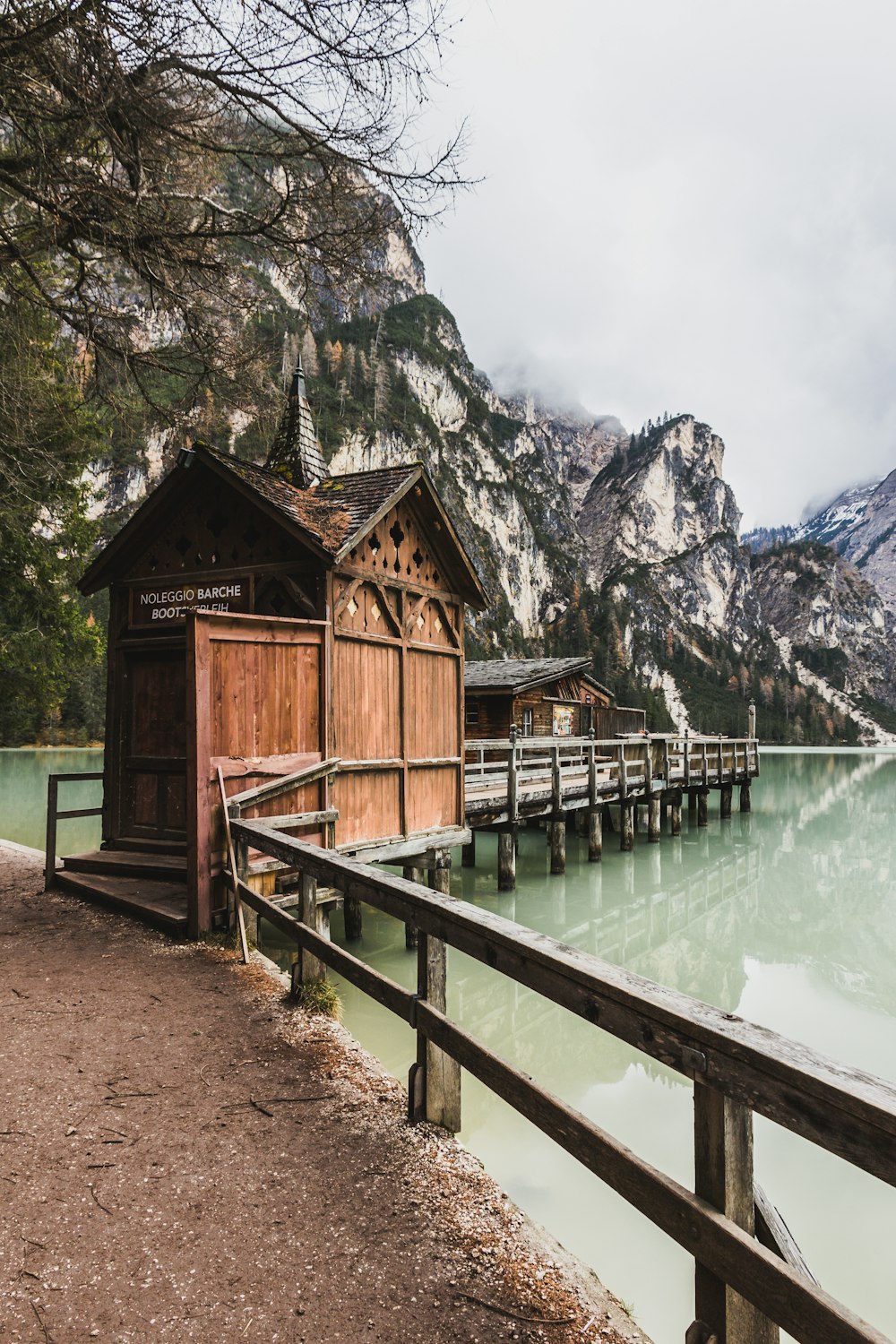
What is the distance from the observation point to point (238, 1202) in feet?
9.02

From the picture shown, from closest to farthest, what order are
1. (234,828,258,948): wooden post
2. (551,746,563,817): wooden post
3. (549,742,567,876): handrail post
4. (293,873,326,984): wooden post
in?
(293,873,326,984): wooden post, (234,828,258,948): wooden post, (551,746,563,817): wooden post, (549,742,567,876): handrail post

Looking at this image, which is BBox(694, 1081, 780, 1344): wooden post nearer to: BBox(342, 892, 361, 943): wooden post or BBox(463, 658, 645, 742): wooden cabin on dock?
BBox(342, 892, 361, 943): wooden post

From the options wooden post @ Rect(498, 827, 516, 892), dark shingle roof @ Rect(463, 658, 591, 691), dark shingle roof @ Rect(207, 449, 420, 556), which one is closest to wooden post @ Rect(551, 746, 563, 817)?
wooden post @ Rect(498, 827, 516, 892)

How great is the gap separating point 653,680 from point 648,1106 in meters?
142

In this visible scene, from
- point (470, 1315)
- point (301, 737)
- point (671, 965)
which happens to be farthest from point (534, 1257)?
point (671, 965)

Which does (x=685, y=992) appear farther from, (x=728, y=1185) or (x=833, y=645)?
(x=833, y=645)

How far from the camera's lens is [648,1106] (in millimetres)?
6863

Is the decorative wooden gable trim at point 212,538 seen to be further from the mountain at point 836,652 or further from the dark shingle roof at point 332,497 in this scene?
the mountain at point 836,652

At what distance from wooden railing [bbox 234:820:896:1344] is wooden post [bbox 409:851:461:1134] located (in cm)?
40

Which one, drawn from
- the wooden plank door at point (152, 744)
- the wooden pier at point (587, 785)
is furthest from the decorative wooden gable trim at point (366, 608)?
the wooden pier at point (587, 785)

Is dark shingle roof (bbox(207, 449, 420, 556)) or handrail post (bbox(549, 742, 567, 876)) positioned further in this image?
handrail post (bbox(549, 742, 567, 876))

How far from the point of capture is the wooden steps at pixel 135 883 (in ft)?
21.0

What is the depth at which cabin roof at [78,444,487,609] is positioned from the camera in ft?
27.1

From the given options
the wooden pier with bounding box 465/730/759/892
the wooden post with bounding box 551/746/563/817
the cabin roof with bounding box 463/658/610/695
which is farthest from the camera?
the cabin roof with bounding box 463/658/610/695
